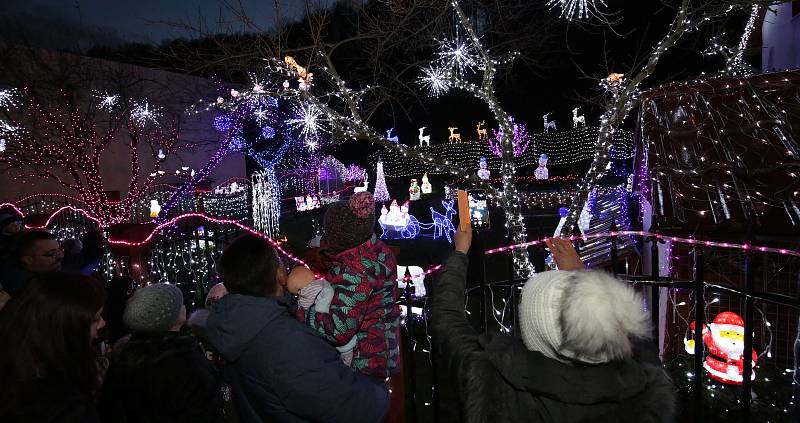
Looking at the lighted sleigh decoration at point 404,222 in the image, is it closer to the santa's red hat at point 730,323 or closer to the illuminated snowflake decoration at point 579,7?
the illuminated snowflake decoration at point 579,7

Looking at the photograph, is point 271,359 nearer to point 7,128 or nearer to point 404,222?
point 404,222

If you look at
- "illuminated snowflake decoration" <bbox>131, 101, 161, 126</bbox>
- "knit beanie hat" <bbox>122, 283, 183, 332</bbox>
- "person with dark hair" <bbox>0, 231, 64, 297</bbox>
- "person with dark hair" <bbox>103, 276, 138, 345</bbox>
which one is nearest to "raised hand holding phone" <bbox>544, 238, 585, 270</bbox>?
"knit beanie hat" <bbox>122, 283, 183, 332</bbox>

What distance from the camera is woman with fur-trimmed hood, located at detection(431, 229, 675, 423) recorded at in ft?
4.27

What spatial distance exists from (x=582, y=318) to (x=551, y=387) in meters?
0.25

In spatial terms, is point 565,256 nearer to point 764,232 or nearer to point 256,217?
point 764,232

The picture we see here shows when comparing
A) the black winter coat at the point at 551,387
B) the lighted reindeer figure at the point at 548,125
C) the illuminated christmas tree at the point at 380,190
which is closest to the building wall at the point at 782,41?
the black winter coat at the point at 551,387

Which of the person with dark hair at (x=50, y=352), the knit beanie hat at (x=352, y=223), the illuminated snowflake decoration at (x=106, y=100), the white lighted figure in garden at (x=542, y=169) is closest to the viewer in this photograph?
the person with dark hair at (x=50, y=352)

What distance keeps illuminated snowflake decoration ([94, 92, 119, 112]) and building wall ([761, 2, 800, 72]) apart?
16525 mm

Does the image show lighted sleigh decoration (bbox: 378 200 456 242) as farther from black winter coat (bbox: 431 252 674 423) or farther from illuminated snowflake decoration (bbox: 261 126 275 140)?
black winter coat (bbox: 431 252 674 423)

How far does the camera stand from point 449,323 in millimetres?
1727

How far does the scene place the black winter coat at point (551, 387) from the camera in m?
1.35

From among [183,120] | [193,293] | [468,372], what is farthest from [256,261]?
[183,120]

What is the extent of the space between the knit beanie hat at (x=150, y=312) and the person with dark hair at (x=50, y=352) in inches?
5.7

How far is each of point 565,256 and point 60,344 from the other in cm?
214
